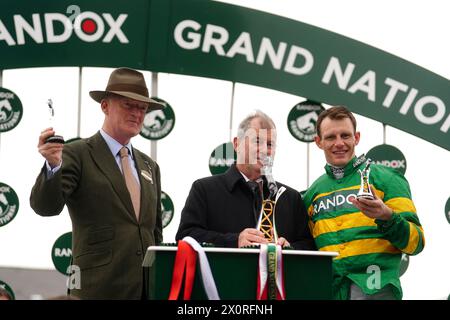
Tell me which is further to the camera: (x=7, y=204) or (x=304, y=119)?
(x=7, y=204)

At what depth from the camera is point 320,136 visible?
4488 millimetres

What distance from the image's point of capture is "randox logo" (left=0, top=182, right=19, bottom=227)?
9.39 m

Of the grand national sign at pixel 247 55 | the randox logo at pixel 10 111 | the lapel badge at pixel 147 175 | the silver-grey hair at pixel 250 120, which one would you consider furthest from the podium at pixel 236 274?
the randox logo at pixel 10 111

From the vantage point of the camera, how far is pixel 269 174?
13.4 ft

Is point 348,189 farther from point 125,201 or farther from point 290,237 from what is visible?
point 125,201

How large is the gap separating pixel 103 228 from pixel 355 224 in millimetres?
1180

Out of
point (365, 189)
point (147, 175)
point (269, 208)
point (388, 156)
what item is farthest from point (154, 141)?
point (365, 189)

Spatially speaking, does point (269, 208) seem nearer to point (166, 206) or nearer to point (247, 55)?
point (247, 55)

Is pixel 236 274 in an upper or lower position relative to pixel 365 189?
lower

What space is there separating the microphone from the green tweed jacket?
734 millimetres

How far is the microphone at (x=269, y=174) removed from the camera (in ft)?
13.3

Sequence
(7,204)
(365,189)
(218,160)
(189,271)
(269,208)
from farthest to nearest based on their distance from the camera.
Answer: (7,204), (218,160), (269,208), (365,189), (189,271)

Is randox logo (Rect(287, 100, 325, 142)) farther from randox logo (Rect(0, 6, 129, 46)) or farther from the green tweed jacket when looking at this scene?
the green tweed jacket

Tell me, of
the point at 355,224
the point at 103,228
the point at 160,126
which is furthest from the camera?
the point at 160,126
